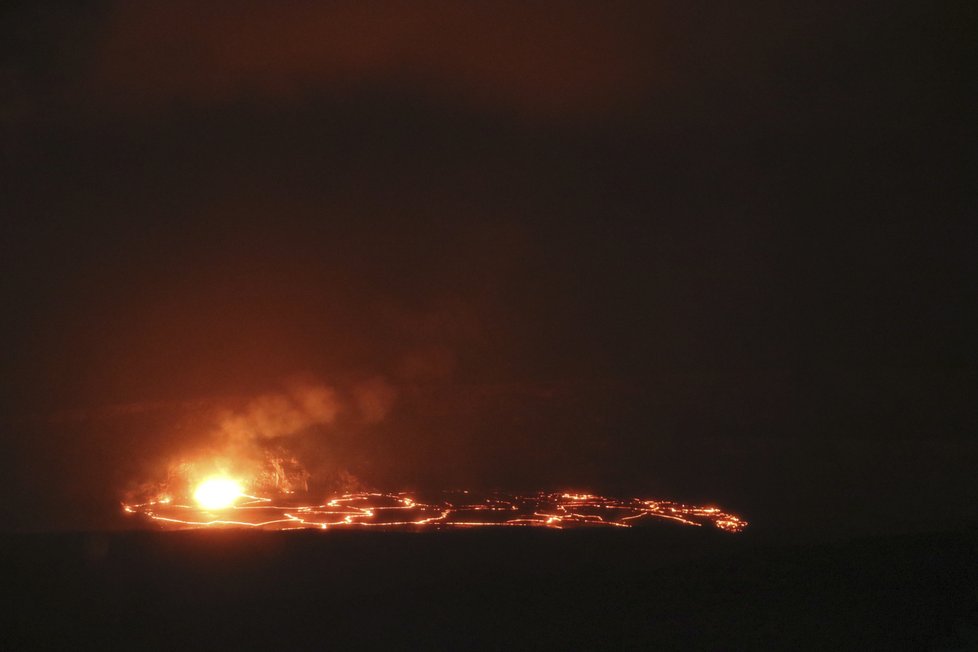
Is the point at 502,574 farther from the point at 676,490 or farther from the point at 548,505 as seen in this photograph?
the point at 676,490

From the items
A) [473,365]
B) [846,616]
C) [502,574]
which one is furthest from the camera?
[473,365]

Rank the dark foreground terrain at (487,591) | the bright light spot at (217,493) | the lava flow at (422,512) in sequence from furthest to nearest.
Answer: the bright light spot at (217,493) → the lava flow at (422,512) → the dark foreground terrain at (487,591)

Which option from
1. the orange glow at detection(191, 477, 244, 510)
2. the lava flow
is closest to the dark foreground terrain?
the lava flow

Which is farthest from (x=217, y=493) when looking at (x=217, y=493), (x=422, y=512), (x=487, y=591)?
(x=487, y=591)

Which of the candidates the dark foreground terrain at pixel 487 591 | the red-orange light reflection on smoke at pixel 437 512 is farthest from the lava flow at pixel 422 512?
the dark foreground terrain at pixel 487 591

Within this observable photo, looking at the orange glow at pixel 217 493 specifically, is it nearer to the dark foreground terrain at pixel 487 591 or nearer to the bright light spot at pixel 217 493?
the bright light spot at pixel 217 493

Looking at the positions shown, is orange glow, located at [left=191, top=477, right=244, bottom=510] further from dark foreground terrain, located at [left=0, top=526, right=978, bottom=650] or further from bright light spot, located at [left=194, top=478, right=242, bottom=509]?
dark foreground terrain, located at [left=0, top=526, right=978, bottom=650]

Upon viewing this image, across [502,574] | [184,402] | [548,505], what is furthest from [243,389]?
[502,574]
